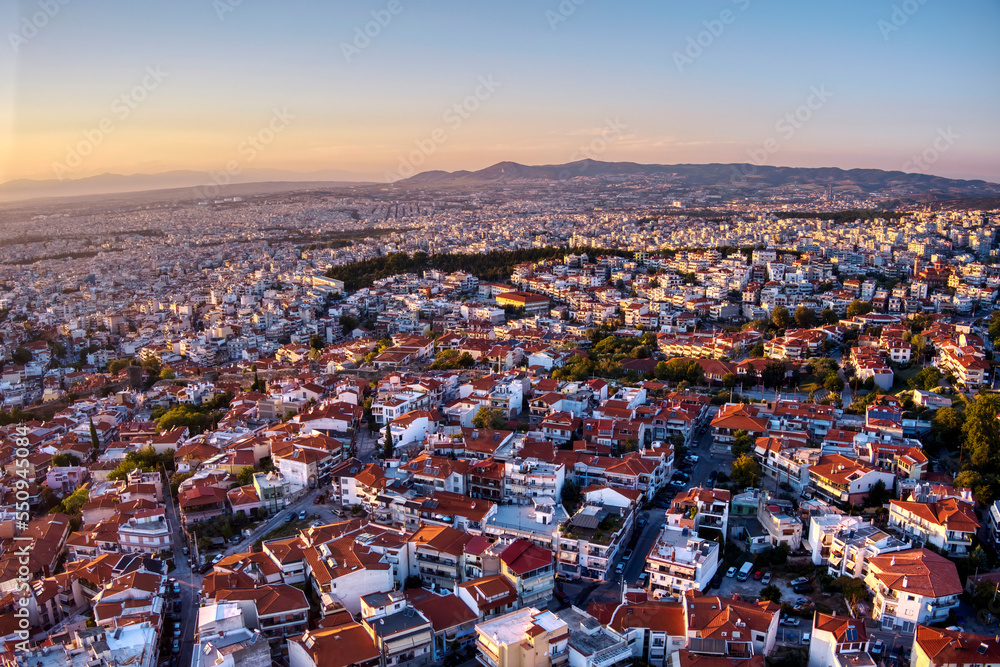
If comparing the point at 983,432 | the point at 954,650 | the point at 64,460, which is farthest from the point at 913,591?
the point at 64,460

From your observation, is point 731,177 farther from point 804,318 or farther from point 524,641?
point 524,641

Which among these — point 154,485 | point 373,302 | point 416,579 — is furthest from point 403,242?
point 416,579

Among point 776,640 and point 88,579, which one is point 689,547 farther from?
point 88,579

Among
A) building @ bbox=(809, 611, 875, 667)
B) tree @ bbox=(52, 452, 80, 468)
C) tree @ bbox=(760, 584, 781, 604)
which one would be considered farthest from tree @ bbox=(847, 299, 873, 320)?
tree @ bbox=(52, 452, 80, 468)

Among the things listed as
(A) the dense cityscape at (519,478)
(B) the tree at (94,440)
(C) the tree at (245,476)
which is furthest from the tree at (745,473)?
(B) the tree at (94,440)

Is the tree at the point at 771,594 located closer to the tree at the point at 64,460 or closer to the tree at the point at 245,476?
the tree at the point at 245,476

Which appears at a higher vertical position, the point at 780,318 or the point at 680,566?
the point at 780,318

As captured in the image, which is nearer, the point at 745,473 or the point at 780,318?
the point at 745,473
